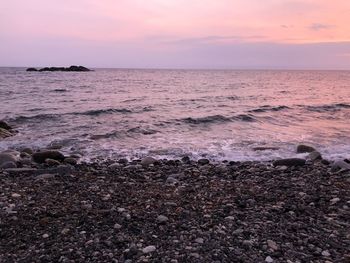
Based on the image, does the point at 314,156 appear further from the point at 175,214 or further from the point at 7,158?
the point at 7,158

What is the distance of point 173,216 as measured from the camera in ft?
21.2

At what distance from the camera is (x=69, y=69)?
473 ft

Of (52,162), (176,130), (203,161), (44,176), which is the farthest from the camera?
(176,130)

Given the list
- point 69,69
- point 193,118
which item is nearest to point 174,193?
point 193,118

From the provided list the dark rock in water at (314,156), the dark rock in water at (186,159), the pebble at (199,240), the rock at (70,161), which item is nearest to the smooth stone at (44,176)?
the rock at (70,161)

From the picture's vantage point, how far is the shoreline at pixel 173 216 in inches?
206

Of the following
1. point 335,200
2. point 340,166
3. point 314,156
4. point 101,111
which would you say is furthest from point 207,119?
point 335,200

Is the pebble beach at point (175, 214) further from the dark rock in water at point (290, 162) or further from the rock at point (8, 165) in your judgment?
the dark rock in water at point (290, 162)

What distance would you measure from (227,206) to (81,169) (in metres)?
4.85

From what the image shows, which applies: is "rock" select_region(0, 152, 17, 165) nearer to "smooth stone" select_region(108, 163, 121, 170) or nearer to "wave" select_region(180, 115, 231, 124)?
"smooth stone" select_region(108, 163, 121, 170)

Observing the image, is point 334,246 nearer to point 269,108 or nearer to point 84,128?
point 84,128

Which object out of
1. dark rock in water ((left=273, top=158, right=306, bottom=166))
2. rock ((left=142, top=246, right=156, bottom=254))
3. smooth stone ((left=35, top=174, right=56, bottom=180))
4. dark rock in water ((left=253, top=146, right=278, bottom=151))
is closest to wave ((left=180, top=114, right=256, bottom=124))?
dark rock in water ((left=253, top=146, right=278, bottom=151))

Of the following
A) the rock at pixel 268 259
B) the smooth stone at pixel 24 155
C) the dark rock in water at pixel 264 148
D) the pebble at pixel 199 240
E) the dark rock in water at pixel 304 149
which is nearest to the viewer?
the rock at pixel 268 259

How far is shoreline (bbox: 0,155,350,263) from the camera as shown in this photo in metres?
5.23
